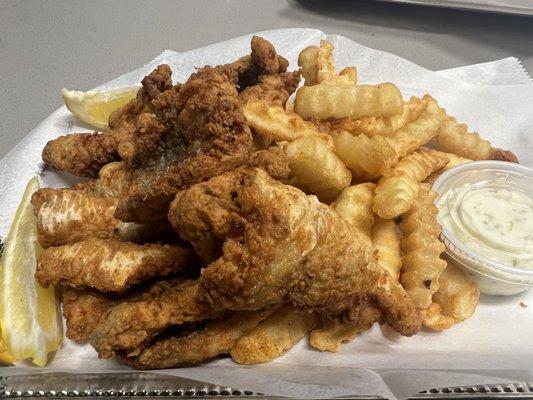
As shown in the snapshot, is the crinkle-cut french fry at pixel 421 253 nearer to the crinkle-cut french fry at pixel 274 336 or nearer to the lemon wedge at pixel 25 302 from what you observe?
the crinkle-cut french fry at pixel 274 336

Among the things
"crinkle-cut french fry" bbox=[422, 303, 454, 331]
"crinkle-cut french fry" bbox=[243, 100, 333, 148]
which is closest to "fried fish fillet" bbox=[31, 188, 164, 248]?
"crinkle-cut french fry" bbox=[243, 100, 333, 148]

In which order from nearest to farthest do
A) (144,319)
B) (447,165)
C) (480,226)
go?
(144,319), (480,226), (447,165)

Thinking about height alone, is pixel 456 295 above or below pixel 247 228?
below

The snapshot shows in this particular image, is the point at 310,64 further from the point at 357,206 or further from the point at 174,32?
the point at 174,32

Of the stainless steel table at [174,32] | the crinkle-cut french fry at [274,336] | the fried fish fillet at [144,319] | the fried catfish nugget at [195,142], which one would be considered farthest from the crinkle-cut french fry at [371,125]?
the stainless steel table at [174,32]

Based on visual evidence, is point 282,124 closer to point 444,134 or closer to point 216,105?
point 216,105

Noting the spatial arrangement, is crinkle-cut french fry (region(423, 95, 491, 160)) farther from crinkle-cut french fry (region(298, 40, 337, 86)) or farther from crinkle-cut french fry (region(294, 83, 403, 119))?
crinkle-cut french fry (region(298, 40, 337, 86))

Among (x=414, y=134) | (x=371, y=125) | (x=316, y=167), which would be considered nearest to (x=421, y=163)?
(x=414, y=134)
